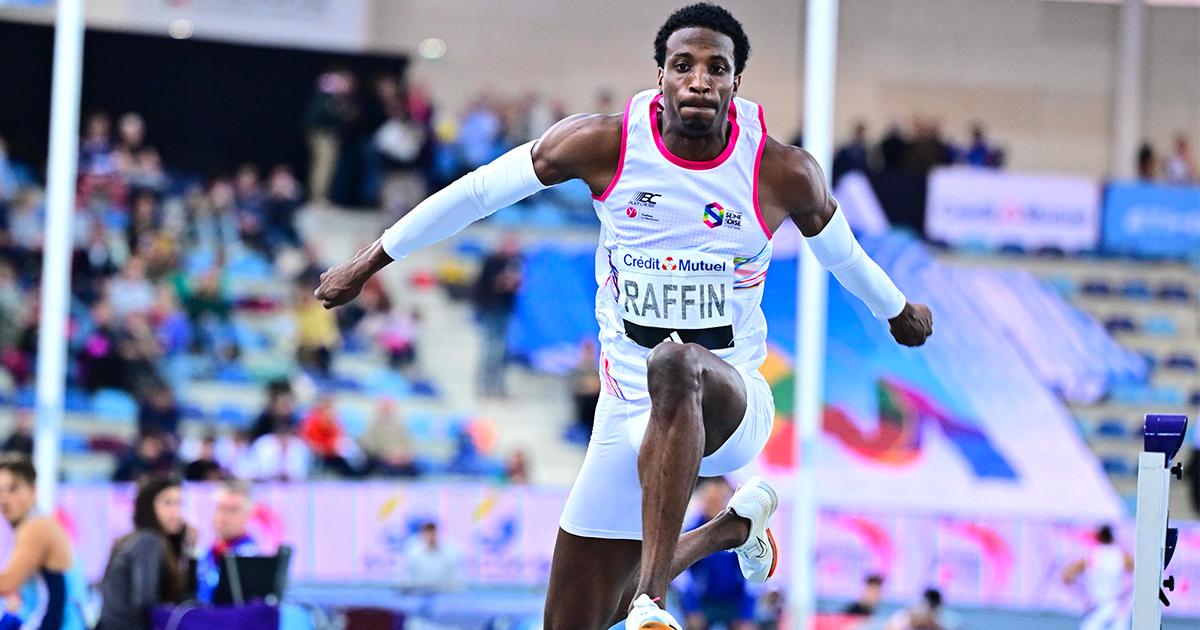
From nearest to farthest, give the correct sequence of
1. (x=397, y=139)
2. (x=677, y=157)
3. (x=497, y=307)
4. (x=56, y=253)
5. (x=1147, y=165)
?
(x=677, y=157), (x=56, y=253), (x=497, y=307), (x=397, y=139), (x=1147, y=165)

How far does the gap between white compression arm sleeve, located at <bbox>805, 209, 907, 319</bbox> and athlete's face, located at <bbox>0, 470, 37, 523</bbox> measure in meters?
3.56

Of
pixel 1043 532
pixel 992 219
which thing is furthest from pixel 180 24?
pixel 1043 532

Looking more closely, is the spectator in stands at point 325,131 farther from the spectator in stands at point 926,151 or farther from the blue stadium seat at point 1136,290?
the blue stadium seat at point 1136,290

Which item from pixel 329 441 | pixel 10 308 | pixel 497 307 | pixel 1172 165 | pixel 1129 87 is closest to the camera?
pixel 329 441

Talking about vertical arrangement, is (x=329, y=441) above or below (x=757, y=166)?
below

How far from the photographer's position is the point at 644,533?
3.79 m

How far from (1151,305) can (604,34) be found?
25.2 ft

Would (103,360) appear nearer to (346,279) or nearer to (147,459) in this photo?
(147,459)

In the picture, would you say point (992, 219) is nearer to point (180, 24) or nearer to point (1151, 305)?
point (1151, 305)

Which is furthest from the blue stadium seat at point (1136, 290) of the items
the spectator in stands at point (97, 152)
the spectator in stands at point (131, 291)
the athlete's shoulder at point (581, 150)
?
the athlete's shoulder at point (581, 150)

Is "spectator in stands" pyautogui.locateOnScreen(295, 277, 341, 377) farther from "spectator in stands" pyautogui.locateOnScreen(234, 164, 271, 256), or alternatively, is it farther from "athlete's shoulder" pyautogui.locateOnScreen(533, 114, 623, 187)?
"athlete's shoulder" pyautogui.locateOnScreen(533, 114, 623, 187)

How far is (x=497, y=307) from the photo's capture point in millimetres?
15500

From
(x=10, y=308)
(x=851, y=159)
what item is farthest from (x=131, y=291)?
(x=851, y=159)

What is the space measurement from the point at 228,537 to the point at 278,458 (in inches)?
265
